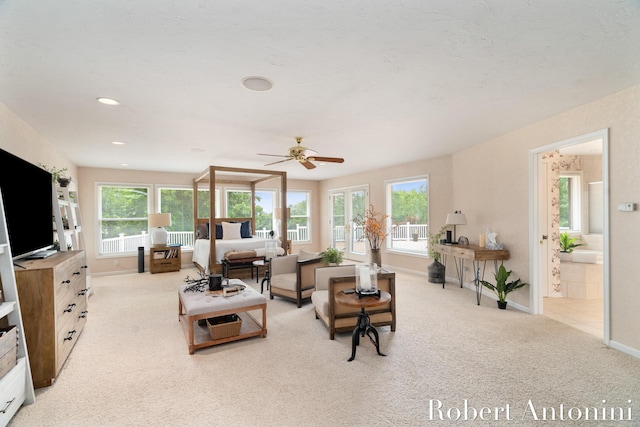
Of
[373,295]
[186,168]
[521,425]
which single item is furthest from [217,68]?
[186,168]

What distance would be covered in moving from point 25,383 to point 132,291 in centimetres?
331

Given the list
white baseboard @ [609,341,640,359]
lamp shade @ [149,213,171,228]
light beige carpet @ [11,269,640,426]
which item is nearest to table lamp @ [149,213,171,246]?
lamp shade @ [149,213,171,228]

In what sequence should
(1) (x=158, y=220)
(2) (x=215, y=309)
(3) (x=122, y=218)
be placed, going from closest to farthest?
(2) (x=215, y=309)
(1) (x=158, y=220)
(3) (x=122, y=218)

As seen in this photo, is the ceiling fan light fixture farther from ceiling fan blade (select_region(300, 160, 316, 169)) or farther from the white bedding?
the white bedding

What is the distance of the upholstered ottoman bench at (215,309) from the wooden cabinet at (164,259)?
148 inches

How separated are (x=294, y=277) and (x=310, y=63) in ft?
10.2

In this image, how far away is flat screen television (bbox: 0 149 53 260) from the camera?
2.31m

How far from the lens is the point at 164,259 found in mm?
6746

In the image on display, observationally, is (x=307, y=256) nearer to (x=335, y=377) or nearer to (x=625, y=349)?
(x=335, y=377)

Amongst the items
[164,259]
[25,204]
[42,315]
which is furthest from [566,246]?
[164,259]

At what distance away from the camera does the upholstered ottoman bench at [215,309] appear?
2887mm

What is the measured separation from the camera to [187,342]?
10.2 feet

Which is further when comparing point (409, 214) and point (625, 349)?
point (409, 214)

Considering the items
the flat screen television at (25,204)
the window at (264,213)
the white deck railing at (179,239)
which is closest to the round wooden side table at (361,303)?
the flat screen television at (25,204)
